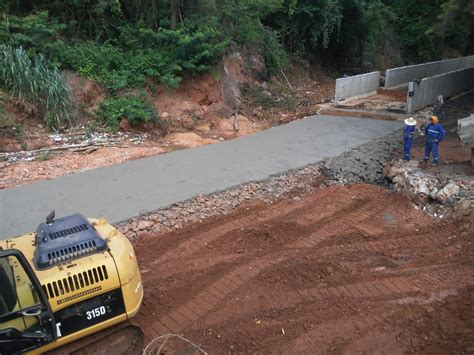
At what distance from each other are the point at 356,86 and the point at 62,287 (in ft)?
54.4

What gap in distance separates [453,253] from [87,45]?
12559mm

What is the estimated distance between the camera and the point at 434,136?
31.8ft

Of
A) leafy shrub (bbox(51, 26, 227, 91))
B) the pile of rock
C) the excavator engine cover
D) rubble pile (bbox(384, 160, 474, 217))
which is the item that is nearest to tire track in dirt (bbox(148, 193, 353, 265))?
the pile of rock

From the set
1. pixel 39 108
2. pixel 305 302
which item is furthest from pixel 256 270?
pixel 39 108

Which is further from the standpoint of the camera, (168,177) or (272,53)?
(272,53)

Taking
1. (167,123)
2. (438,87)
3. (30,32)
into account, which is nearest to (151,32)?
(167,123)

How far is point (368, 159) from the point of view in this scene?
35.1 feet

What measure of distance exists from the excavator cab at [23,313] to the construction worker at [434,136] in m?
8.93

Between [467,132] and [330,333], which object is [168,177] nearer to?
[330,333]

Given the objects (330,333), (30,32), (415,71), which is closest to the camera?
(330,333)

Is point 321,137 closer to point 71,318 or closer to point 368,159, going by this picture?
point 368,159

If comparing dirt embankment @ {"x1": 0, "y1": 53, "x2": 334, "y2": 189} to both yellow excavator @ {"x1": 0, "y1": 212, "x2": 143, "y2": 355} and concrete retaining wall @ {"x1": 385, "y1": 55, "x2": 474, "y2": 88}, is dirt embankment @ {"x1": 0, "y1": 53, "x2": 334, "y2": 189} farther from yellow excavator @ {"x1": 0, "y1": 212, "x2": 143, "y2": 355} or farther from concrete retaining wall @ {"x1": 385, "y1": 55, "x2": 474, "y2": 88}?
yellow excavator @ {"x1": 0, "y1": 212, "x2": 143, "y2": 355}

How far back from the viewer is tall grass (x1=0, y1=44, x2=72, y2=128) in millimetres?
11461

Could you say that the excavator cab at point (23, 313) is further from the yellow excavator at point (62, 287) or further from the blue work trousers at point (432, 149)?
the blue work trousers at point (432, 149)
